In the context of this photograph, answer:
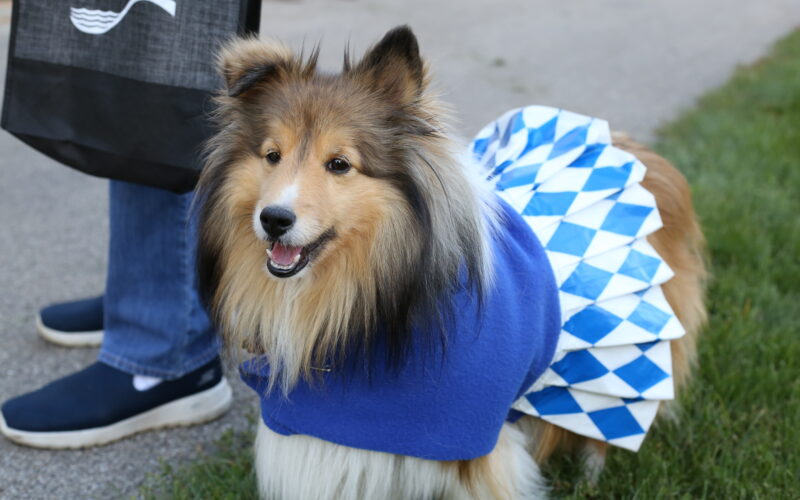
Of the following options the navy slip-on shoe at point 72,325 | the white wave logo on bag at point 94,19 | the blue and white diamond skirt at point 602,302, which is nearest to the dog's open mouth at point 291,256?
the blue and white diamond skirt at point 602,302

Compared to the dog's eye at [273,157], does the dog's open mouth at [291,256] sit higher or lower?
lower

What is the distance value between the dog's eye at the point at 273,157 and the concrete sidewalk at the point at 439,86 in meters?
0.46

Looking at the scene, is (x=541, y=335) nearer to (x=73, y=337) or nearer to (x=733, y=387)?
(x=733, y=387)

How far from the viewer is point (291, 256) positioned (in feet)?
6.38

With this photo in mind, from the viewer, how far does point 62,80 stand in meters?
2.37

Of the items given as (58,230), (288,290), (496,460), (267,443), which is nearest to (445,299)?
(288,290)

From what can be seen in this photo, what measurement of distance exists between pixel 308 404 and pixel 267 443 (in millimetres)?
263

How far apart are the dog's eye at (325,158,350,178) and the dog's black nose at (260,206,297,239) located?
186 millimetres

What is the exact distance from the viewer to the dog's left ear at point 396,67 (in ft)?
6.38

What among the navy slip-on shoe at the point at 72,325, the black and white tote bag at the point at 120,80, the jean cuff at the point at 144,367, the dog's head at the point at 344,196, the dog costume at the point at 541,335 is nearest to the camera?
the dog's head at the point at 344,196

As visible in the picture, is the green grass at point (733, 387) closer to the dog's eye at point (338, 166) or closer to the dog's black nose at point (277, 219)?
the dog's black nose at point (277, 219)

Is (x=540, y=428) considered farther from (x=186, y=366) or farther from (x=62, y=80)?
(x=62, y=80)

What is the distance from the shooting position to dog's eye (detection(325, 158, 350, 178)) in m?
1.97

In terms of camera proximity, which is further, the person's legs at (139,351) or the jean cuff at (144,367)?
the jean cuff at (144,367)
